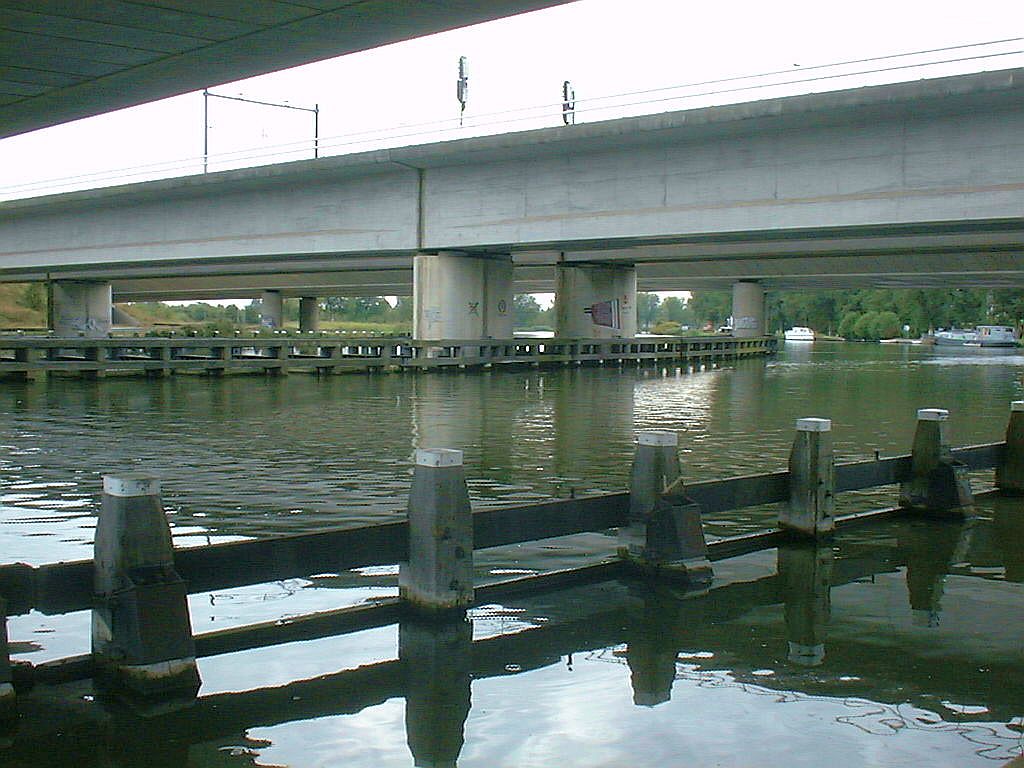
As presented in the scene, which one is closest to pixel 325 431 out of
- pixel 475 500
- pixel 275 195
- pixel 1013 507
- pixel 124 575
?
pixel 475 500

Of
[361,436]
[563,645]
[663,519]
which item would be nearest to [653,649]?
[563,645]

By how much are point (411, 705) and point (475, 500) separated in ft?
21.9

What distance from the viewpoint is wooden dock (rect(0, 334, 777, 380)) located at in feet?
111

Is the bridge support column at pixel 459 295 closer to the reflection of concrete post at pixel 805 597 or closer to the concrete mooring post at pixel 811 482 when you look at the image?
the concrete mooring post at pixel 811 482

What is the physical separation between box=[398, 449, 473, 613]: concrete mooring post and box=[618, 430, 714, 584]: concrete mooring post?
6.55 ft

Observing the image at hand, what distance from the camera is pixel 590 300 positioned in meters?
50.7

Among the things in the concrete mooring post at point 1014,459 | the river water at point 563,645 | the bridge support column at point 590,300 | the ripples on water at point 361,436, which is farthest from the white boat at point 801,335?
the concrete mooring post at point 1014,459

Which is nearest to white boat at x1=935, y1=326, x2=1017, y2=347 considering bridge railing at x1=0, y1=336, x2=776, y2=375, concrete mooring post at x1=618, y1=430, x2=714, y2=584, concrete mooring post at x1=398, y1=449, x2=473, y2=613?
bridge railing at x1=0, y1=336, x2=776, y2=375

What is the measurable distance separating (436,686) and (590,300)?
4381 centimetres

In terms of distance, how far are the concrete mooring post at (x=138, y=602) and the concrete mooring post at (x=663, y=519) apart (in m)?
4.26

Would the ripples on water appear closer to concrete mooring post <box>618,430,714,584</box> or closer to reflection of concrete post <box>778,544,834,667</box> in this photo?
reflection of concrete post <box>778,544,834,667</box>

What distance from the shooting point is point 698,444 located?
798 inches

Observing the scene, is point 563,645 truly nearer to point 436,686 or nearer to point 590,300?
point 436,686

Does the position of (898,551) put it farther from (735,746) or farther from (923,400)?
(923,400)
